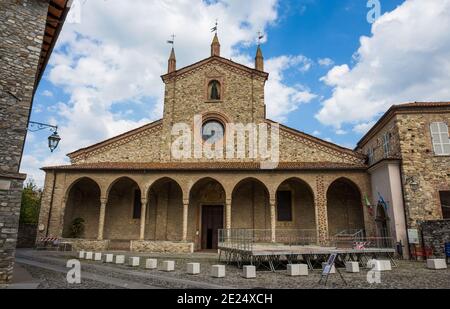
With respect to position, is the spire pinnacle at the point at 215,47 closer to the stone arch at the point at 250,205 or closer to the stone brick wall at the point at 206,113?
the stone brick wall at the point at 206,113

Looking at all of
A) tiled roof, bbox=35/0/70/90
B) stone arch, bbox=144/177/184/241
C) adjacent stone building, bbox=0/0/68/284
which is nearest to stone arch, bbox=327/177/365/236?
stone arch, bbox=144/177/184/241

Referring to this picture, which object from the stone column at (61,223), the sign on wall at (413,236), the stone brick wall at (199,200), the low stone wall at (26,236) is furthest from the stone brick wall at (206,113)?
the low stone wall at (26,236)

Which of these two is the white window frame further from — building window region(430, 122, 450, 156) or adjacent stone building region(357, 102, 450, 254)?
building window region(430, 122, 450, 156)

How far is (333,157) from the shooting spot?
703 inches

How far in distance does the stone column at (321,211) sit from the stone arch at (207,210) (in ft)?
18.0

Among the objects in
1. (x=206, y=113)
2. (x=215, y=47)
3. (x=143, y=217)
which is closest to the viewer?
(x=143, y=217)

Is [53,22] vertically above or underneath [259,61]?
underneath

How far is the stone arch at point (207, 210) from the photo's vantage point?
18.5m

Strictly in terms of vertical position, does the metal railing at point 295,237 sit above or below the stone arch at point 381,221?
below

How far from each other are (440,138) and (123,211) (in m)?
17.5

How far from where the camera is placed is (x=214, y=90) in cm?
2067

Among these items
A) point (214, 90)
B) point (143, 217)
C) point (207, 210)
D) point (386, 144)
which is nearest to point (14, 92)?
point (143, 217)

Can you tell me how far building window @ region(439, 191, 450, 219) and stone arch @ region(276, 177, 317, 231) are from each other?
6.25 meters

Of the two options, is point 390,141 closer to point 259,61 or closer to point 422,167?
point 422,167
